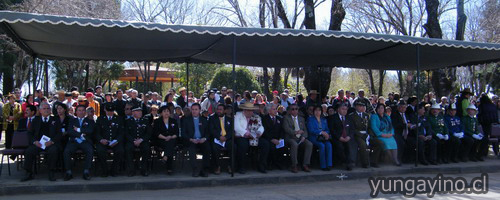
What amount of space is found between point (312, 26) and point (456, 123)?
6577mm

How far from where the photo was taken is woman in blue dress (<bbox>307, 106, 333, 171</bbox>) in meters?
9.39

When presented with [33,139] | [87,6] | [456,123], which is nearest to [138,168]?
[33,139]

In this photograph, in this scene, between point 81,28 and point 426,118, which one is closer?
point 81,28

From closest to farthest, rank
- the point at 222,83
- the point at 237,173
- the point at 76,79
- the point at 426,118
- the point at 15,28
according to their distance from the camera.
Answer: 1. the point at 15,28
2. the point at 237,173
3. the point at 426,118
4. the point at 222,83
5. the point at 76,79

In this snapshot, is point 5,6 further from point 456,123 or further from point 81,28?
point 456,123

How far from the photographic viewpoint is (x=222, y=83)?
25094 millimetres

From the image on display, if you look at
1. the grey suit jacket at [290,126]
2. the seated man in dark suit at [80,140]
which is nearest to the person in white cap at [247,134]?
the grey suit jacket at [290,126]

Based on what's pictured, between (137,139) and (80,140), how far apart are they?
1.10m

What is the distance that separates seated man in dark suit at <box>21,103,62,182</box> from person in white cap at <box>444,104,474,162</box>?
933 cm

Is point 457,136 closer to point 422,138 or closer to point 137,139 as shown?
point 422,138

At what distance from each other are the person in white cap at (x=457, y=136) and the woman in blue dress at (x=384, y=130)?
70.3 inches

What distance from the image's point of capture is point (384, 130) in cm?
1005

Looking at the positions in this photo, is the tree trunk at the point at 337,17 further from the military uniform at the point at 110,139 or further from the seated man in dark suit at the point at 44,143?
the seated man in dark suit at the point at 44,143

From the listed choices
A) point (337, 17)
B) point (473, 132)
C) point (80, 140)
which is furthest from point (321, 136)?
point (337, 17)
